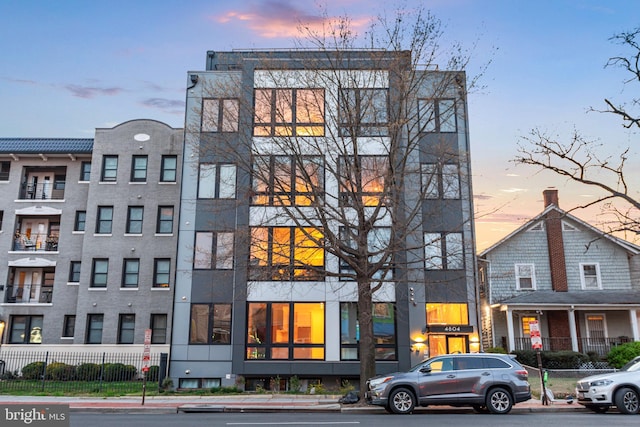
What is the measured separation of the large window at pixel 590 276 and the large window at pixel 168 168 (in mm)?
23926

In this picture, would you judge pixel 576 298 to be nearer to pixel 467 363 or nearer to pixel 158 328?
pixel 467 363

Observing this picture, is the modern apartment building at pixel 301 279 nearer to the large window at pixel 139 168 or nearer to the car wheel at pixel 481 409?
the large window at pixel 139 168

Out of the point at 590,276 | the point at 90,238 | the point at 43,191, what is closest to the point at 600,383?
the point at 590,276

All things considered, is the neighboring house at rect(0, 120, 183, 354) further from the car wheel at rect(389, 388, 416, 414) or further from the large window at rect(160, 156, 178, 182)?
the car wheel at rect(389, 388, 416, 414)

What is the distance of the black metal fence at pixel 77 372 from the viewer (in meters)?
23.7

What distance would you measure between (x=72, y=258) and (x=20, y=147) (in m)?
7.61

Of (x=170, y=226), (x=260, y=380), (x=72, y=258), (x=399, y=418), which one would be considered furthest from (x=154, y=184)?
(x=399, y=418)

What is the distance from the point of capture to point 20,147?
33.0 meters

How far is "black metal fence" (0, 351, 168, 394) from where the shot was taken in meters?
23.7

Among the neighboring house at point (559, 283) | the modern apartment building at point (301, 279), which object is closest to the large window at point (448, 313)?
the modern apartment building at point (301, 279)

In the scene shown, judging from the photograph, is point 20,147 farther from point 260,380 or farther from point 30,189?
point 260,380

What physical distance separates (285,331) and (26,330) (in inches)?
644

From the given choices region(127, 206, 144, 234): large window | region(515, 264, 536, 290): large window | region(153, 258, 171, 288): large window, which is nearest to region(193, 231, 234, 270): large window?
region(153, 258, 171, 288): large window

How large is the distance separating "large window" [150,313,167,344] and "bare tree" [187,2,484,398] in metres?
8.43
